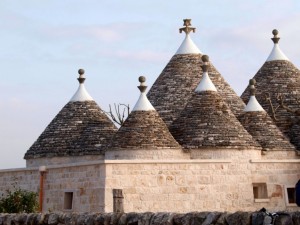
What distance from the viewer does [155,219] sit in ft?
26.6

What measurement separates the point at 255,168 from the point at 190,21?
5.48 metres

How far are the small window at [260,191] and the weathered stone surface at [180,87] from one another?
2.68 m

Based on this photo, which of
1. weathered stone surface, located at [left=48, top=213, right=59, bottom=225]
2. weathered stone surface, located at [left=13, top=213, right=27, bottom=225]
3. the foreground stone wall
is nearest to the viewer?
the foreground stone wall

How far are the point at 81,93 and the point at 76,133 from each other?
152 cm

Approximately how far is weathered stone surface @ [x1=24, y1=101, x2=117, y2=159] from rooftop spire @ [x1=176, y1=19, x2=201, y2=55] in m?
2.97

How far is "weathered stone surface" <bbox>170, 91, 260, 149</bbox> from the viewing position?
19.4 metres

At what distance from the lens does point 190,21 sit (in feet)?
76.0

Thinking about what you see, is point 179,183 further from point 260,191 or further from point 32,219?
point 32,219

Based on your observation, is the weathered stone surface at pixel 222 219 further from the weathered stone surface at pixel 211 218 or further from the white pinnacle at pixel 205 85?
the white pinnacle at pixel 205 85

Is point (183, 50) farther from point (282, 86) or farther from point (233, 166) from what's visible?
point (233, 166)

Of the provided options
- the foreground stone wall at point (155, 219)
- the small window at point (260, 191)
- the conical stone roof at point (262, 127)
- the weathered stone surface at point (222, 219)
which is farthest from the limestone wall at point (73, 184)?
the weathered stone surface at point (222, 219)

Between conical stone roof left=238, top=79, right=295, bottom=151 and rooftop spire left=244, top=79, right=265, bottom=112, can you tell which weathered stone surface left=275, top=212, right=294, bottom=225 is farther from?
rooftop spire left=244, top=79, right=265, bottom=112

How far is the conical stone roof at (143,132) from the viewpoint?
→ 19016mm

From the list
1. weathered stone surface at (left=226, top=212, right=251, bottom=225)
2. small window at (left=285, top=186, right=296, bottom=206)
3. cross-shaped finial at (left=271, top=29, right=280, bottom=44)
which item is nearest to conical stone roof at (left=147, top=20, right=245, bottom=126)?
cross-shaped finial at (left=271, top=29, right=280, bottom=44)
